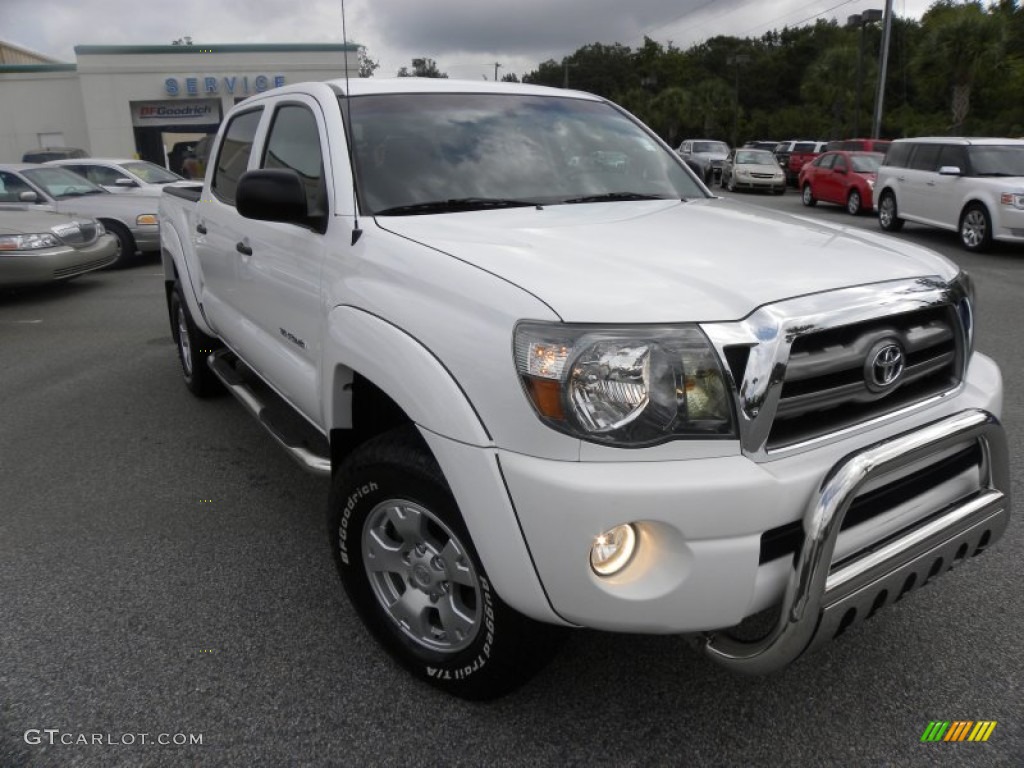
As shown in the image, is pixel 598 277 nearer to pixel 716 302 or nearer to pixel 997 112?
pixel 716 302

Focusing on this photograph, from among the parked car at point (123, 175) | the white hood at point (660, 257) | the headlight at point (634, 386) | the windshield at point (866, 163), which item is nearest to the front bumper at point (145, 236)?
the parked car at point (123, 175)

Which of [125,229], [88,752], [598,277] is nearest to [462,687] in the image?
[88,752]

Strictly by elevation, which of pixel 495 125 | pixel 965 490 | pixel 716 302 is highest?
pixel 495 125

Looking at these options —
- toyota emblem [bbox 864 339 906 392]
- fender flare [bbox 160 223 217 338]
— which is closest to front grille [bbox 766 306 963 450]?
toyota emblem [bbox 864 339 906 392]

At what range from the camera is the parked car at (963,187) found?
1192 cm

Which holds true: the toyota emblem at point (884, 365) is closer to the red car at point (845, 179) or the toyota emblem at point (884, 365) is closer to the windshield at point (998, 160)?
the windshield at point (998, 160)

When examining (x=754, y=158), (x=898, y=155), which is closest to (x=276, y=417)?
(x=898, y=155)

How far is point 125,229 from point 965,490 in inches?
500

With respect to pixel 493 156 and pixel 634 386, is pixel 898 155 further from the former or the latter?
pixel 634 386

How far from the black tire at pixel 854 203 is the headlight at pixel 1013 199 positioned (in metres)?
6.95

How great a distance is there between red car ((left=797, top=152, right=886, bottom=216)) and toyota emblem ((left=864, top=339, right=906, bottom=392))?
17.6 meters

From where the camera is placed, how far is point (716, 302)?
2043mm

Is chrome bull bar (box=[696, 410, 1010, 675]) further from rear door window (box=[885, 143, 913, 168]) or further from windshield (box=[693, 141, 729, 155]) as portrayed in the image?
windshield (box=[693, 141, 729, 155])

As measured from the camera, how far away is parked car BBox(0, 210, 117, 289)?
9.48 meters
